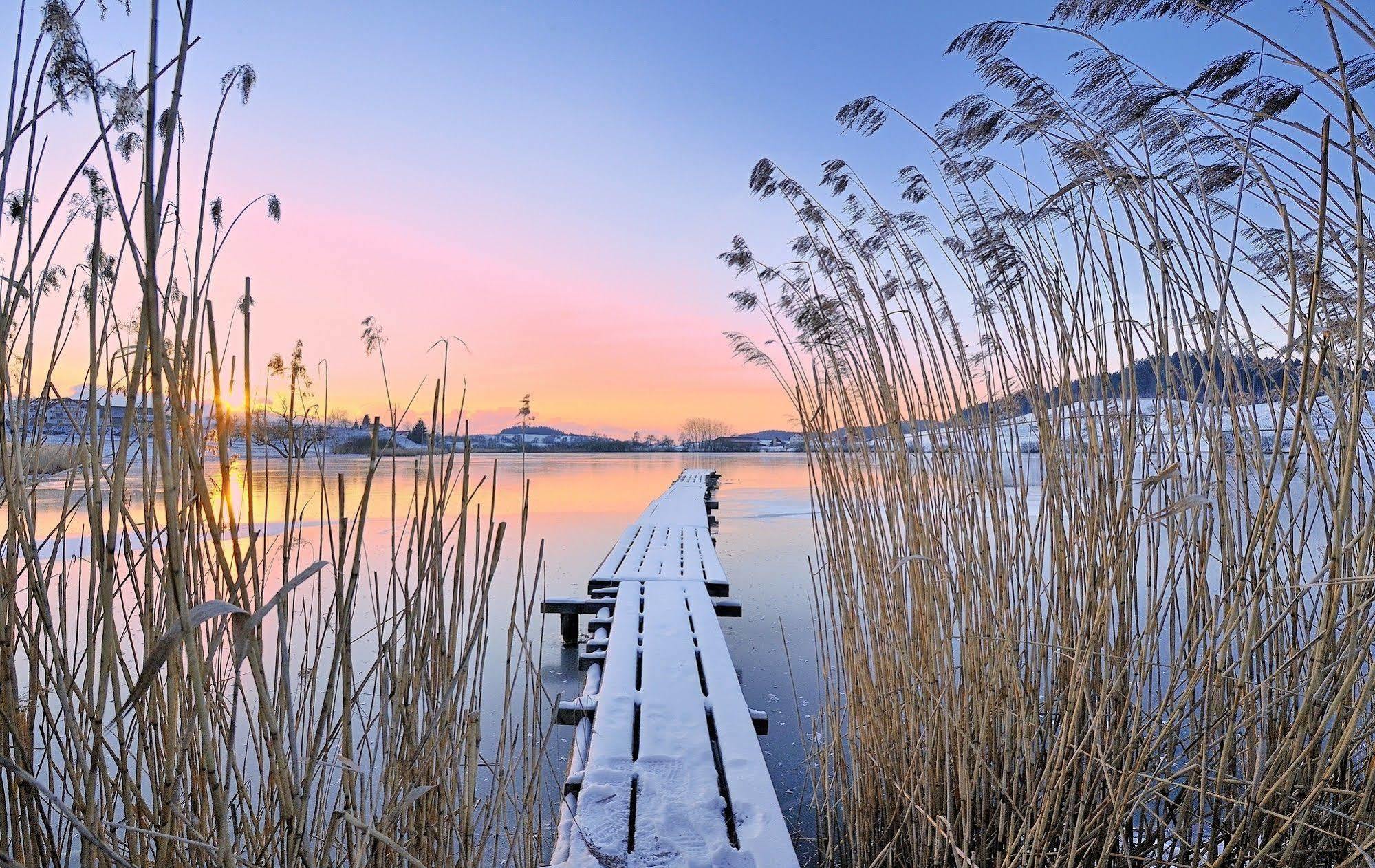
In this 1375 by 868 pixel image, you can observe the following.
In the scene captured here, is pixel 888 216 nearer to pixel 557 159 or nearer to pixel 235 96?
pixel 235 96

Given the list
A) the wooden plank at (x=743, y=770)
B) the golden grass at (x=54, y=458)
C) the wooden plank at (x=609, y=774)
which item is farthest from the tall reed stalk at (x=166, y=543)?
the wooden plank at (x=743, y=770)

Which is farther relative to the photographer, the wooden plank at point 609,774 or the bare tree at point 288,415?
the wooden plank at point 609,774

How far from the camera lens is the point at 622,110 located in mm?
3990

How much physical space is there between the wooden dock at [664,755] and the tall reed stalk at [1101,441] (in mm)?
243

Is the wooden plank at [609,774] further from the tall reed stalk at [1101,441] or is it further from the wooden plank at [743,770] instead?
the tall reed stalk at [1101,441]

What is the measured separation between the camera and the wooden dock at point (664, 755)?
131 cm

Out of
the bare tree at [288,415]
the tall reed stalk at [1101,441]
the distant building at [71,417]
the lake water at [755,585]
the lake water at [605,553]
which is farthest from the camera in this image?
the lake water at [755,585]

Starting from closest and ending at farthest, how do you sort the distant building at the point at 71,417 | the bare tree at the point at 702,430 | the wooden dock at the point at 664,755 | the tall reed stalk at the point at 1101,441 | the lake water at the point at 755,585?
the distant building at the point at 71,417 < the tall reed stalk at the point at 1101,441 < the wooden dock at the point at 664,755 < the lake water at the point at 755,585 < the bare tree at the point at 702,430

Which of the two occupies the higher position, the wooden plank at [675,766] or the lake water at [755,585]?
the wooden plank at [675,766]

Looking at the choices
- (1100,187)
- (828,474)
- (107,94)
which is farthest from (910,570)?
(107,94)

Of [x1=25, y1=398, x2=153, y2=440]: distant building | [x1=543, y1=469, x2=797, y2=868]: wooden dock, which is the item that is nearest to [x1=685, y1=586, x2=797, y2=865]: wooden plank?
[x1=543, y1=469, x2=797, y2=868]: wooden dock

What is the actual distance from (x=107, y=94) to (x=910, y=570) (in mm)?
1491

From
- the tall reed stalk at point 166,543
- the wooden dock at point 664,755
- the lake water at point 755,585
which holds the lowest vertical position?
the lake water at point 755,585

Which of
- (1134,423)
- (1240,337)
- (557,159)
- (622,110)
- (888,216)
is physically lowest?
(1134,423)
